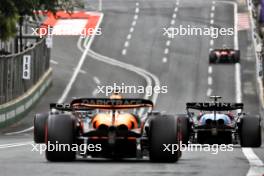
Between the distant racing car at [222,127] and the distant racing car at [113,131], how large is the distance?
5.93 metres

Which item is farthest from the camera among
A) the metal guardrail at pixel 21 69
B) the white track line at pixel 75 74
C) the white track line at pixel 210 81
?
the white track line at pixel 210 81

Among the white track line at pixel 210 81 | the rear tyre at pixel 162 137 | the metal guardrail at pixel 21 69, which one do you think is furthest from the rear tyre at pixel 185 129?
the white track line at pixel 210 81

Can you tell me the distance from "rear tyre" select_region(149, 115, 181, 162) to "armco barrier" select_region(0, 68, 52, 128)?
23.1 m

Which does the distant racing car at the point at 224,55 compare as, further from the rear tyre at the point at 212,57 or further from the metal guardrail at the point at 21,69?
the metal guardrail at the point at 21,69

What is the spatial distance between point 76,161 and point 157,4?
213ft

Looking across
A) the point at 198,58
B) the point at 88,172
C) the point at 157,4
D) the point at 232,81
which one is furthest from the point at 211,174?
the point at 157,4

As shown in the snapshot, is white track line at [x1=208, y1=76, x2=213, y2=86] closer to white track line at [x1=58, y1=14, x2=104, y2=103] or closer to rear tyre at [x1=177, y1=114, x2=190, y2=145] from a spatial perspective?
white track line at [x1=58, y1=14, x2=104, y2=103]

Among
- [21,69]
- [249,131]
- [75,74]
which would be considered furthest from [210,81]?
[249,131]

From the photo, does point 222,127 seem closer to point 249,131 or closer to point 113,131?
point 249,131

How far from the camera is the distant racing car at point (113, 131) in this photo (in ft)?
61.0

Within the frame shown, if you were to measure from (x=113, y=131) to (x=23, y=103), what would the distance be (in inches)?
1149

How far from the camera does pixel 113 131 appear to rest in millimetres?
19047

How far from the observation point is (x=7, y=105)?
42.7m

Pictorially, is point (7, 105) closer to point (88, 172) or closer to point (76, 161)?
point (76, 161)
